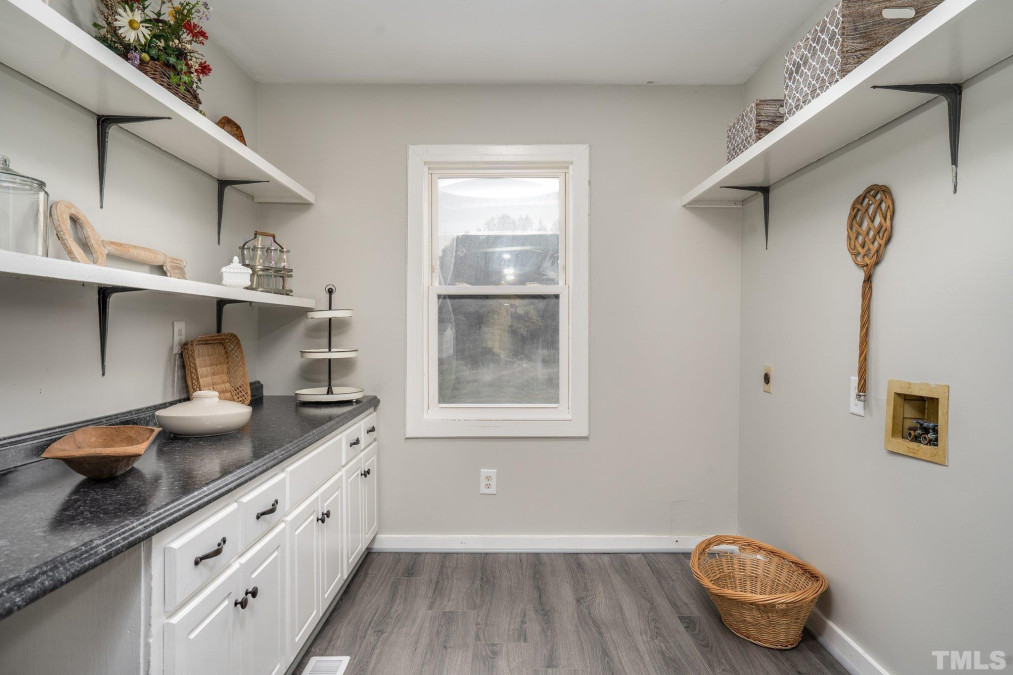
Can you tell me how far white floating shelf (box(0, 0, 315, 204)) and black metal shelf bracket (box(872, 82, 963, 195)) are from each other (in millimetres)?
2077

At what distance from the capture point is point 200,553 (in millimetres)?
1123

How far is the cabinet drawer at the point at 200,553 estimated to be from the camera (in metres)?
1.03

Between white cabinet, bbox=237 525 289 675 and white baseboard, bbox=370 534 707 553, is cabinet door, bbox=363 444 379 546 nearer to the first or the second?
white baseboard, bbox=370 534 707 553

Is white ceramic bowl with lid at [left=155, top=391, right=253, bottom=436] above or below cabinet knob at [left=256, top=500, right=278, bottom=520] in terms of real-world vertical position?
above

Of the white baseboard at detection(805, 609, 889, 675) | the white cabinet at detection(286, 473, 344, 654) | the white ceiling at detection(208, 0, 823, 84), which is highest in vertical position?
the white ceiling at detection(208, 0, 823, 84)

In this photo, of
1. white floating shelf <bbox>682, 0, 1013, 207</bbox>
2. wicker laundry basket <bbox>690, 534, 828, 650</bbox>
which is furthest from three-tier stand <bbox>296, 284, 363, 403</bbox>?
white floating shelf <bbox>682, 0, 1013, 207</bbox>

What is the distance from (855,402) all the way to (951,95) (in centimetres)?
99

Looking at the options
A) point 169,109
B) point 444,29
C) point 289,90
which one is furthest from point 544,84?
point 169,109

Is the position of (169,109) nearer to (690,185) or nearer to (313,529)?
(313,529)

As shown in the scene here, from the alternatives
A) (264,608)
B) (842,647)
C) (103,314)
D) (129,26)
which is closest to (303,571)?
(264,608)

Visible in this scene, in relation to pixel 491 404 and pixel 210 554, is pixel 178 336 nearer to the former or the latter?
pixel 210 554

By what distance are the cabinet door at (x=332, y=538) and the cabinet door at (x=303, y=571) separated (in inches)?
2.1

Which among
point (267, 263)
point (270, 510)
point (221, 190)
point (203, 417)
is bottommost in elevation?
point (270, 510)

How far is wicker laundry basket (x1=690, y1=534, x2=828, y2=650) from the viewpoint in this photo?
5.92 feet
